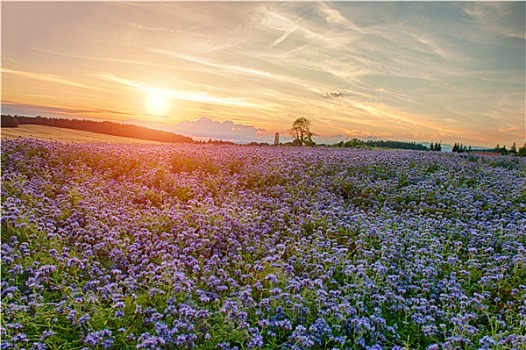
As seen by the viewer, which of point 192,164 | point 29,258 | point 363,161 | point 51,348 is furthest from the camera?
point 363,161

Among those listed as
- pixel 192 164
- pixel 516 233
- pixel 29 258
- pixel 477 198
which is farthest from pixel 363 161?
pixel 29 258

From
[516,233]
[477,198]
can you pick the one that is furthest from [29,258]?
[477,198]

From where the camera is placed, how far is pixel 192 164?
1007 centimetres

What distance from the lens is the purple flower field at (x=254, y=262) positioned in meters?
3.71

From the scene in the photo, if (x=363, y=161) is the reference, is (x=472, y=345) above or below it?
below

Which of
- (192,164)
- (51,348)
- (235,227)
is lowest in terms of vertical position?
(51,348)

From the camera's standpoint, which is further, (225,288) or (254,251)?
(254,251)

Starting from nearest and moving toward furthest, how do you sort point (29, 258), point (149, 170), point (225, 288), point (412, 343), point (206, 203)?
1. point (412, 343)
2. point (225, 288)
3. point (29, 258)
4. point (206, 203)
5. point (149, 170)

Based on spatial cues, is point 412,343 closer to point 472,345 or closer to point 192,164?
point 472,345

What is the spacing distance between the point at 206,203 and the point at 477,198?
18.3 feet

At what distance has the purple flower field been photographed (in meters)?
3.71

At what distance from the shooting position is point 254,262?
504 cm

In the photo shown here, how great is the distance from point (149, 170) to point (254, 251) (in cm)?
445

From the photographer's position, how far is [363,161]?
1118cm
